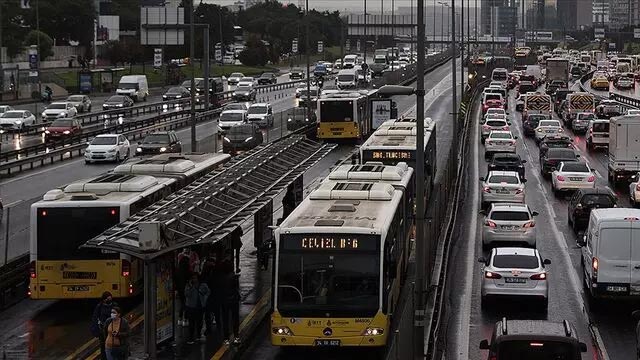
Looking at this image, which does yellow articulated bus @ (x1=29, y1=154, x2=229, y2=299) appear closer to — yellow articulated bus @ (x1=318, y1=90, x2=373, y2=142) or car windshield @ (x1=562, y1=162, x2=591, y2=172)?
car windshield @ (x1=562, y1=162, x2=591, y2=172)

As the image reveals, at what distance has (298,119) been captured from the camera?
7356cm

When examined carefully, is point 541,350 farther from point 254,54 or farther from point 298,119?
point 254,54

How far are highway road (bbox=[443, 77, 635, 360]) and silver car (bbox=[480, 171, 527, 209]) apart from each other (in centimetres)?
73

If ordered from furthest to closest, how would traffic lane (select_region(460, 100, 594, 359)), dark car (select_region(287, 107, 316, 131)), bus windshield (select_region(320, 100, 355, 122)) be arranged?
1. dark car (select_region(287, 107, 316, 131))
2. bus windshield (select_region(320, 100, 355, 122))
3. traffic lane (select_region(460, 100, 594, 359))

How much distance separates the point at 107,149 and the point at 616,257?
36.5 m

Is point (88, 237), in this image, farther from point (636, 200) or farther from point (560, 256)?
point (636, 200)

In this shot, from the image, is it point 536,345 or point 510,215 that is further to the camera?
point 510,215

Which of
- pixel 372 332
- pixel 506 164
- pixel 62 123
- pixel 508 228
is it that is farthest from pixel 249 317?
pixel 62 123

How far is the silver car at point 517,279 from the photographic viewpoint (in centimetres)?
2453

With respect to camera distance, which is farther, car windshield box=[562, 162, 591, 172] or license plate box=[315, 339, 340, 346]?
car windshield box=[562, 162, 591, 172]

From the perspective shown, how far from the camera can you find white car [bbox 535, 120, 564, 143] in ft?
216

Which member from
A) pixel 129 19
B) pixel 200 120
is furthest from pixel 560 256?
pixel 129 19

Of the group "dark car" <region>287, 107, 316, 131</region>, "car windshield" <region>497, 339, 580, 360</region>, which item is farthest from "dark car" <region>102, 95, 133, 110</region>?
"car windshield" <region>497, 339, 580, 360</region>

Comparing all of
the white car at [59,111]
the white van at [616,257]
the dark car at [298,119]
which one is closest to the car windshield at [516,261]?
the white van at [616,257]
